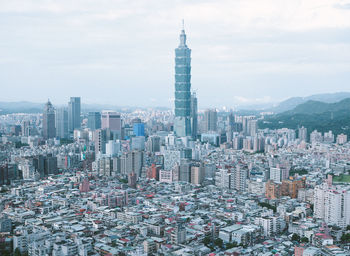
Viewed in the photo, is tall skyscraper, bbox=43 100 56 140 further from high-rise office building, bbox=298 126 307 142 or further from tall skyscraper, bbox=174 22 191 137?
high-rise office building, bbox=298 126 307 142

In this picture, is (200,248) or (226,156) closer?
(200,248)

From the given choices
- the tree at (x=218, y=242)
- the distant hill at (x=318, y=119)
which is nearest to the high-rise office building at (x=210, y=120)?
the distant hill at (x=318, y=119)

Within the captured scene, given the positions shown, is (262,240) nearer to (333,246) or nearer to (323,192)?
(333,246)

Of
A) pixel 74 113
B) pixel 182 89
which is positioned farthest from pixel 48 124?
pixel 182 89

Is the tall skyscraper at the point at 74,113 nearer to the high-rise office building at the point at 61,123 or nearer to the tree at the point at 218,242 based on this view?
the high-rise office building at the point at 61,123

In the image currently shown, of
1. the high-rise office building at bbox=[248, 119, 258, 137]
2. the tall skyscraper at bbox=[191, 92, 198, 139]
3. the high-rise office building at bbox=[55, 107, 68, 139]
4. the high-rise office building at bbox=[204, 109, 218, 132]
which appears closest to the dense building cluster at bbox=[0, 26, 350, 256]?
the high-rise office building at bbox=[248, 119, 258, 137]

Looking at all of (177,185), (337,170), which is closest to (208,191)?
(177,185)
